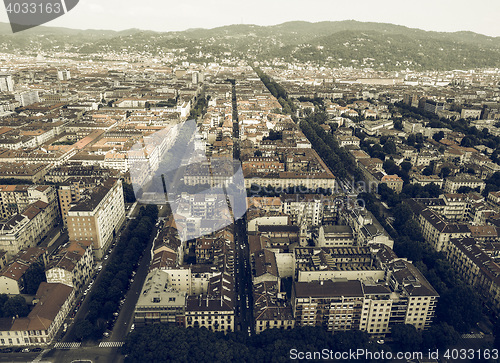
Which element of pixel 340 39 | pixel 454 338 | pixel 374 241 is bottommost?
pixel 454 338

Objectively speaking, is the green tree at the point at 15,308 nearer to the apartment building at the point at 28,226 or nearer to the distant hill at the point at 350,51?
the apartment building at the point at 28,226

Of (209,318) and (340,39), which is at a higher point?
(340,39)

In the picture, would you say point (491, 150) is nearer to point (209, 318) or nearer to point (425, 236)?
point (425, 236)

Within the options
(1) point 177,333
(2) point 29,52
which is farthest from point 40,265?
(2) point 29,52

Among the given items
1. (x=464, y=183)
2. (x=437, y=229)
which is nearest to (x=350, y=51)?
(x=464, y=183)

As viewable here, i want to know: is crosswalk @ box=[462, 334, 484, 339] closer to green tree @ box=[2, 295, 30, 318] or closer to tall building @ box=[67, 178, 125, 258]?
tall building @ box=[67, 178, 125, 258]

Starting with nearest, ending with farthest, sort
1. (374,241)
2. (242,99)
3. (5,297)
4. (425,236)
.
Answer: (5,297) → (374,241) → (425,236) → (242,99)

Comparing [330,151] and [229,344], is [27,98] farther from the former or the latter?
[229,344]
